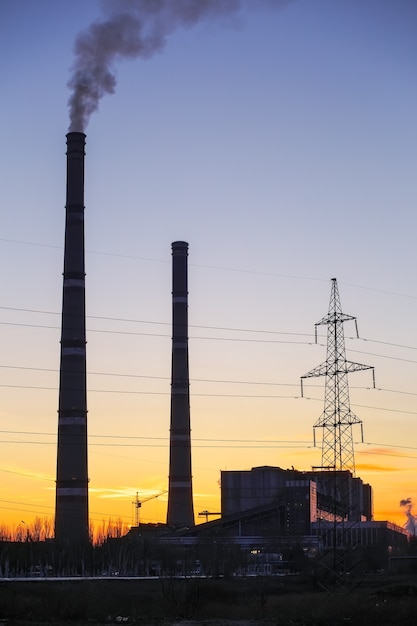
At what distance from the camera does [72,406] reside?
67375mm

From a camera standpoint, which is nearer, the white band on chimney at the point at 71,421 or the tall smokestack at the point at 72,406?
the white band on chimney at the point at 71,421

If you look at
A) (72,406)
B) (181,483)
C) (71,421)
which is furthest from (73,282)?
(181,483)

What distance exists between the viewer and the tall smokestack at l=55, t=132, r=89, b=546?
6731 centimetres

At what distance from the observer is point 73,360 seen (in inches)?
2650

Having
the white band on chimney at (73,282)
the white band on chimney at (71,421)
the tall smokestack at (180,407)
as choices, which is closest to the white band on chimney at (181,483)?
the tall smokestack at (180,407)

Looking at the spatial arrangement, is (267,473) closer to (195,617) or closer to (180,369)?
(180,369)

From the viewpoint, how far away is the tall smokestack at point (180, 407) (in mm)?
82688

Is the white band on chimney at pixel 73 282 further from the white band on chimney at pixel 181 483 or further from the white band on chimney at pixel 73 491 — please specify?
the white band on chimney at pixel 181 483

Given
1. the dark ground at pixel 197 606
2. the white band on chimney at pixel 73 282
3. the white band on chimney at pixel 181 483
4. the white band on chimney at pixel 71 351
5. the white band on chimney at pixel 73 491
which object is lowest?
the dark ground at pixel 197 606

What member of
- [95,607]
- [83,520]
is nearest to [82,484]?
[83,520]

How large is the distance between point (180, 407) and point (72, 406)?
648 inches

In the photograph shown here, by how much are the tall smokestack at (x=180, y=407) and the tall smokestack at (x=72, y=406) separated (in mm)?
15494

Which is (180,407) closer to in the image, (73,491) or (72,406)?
(72,406)

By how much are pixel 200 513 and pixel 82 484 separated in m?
36.4
